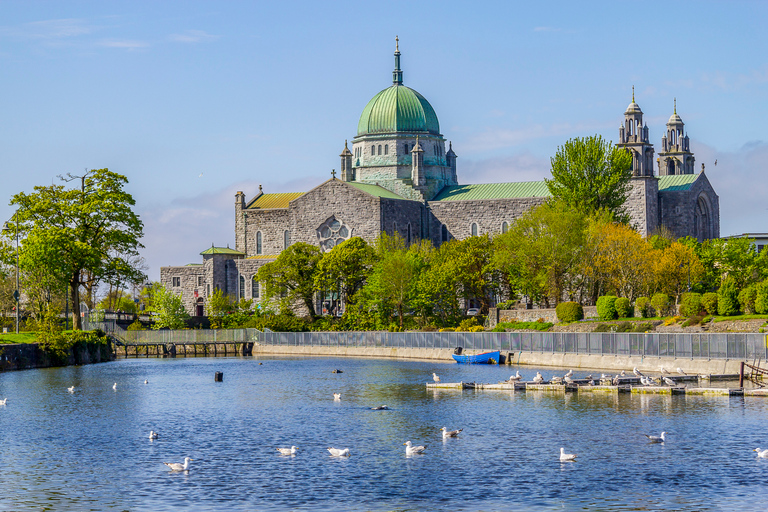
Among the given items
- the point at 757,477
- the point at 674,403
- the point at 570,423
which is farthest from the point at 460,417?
the point at 757,477

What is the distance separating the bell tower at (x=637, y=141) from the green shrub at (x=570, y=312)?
2712 cm

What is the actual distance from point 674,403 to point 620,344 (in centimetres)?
1672

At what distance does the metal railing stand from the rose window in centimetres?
1784

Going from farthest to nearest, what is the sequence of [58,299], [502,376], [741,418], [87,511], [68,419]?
1. [58,299]
2. [502,376]
3. [68,419]
4. [741,418]
5. [87,511]

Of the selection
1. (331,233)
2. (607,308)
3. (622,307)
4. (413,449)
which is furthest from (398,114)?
(413,449)

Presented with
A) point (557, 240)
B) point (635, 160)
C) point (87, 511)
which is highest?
point (635, 160)

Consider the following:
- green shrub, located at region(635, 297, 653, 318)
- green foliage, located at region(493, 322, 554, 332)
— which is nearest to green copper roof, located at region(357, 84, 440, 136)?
green foliage, located at region(493, 322, 554, 332)

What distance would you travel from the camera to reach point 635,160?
344ft

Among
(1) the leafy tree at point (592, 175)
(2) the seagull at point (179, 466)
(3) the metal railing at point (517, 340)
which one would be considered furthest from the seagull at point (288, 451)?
(1) the leafy tree at point (592, 175)

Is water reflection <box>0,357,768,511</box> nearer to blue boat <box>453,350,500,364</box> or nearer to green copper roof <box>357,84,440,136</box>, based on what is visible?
blue boat <box>453,350,500,364</box>

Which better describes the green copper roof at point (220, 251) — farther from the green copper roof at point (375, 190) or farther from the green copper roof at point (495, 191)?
the green copper roof at point (495, 191)

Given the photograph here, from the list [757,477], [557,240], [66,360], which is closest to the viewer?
[757,477]

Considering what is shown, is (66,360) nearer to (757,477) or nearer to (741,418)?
(741,418)

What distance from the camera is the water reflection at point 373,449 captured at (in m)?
27.6
